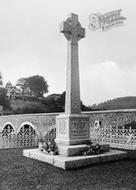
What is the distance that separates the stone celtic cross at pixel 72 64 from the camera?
7812 millimetres

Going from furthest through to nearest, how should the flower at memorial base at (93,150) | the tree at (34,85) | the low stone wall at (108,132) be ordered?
the tree at (34,85), the low stone wall at (108,132), the flower at memorial base at (93,150)

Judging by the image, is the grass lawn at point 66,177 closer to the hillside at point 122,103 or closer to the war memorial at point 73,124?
the war memorial at point 73,124

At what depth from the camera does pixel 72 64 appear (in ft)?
26.2

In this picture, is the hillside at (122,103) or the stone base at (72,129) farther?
the hillside at (122,103)

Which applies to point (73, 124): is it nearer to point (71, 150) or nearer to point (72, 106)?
point (72, 106)

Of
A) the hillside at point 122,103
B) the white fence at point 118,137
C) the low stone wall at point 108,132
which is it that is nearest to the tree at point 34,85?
the hillside at point 122,103

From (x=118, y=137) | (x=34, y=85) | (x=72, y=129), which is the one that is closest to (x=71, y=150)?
(x=72, y=129)

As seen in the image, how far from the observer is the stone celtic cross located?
7.81 m

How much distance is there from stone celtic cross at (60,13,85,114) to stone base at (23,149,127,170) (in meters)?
1.61

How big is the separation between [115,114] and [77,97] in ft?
23.8

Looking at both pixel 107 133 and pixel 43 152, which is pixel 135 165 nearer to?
pixel 43 152

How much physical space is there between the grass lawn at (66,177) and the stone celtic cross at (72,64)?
6.81 ft

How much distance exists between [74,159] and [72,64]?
10.2ft

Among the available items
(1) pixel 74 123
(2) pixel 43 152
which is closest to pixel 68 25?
(1) pixel 74 123
